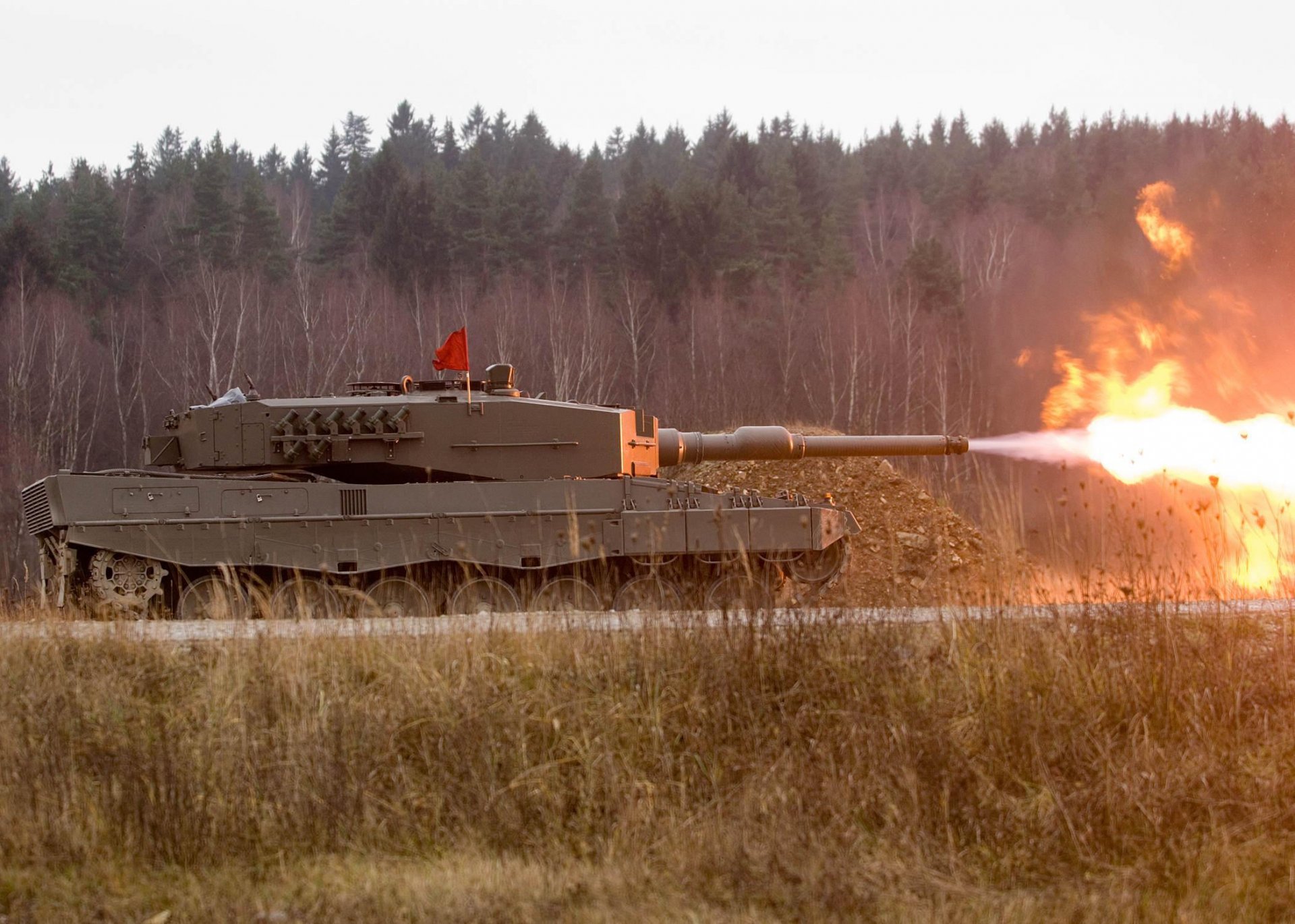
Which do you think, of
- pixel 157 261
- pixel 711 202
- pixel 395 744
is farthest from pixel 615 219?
pixel 395 744

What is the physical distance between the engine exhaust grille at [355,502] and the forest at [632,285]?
2670 cm

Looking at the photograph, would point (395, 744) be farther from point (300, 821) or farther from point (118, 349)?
point (118, 349)

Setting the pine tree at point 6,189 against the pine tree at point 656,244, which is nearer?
the pine tree at point 656,244

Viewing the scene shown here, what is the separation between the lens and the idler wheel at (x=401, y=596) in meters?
14.9

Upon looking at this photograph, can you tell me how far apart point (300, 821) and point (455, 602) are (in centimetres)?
700

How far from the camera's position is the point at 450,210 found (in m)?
56.7

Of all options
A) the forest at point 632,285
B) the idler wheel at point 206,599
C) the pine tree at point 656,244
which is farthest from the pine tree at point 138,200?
the idler wheel at point 206,599

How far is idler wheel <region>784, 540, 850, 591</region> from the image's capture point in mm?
15133

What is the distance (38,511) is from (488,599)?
16.8 ft

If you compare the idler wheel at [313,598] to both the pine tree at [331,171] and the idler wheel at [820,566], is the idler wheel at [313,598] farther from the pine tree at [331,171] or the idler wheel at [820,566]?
the pine tree at [331,171]

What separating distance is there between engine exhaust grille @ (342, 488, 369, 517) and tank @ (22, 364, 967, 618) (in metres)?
0.02

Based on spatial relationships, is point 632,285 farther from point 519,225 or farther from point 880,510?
point 880,510

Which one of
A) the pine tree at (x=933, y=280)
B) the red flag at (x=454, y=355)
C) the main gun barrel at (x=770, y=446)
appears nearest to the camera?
the red flag at (x=454, y=355)

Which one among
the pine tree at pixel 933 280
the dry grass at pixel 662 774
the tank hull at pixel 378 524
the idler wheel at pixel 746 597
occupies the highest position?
the pine tree at pixel 933 280
